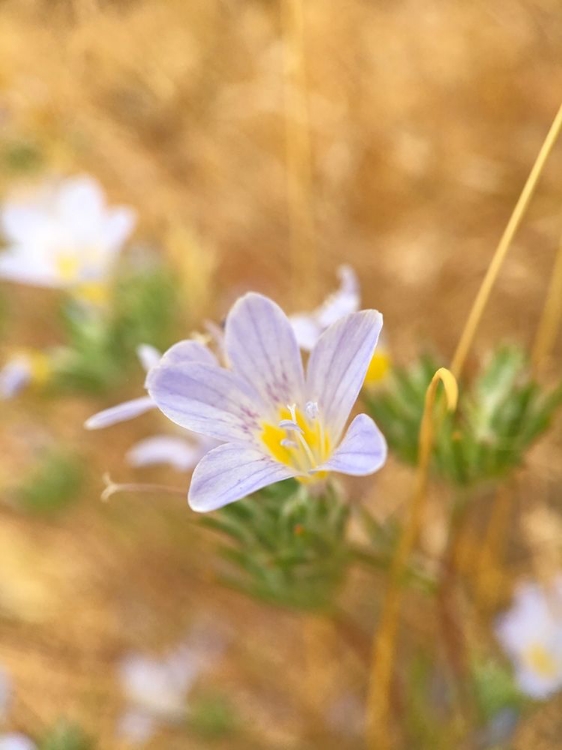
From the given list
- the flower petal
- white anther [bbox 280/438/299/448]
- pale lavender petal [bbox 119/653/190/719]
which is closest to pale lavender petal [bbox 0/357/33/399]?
the flower petal

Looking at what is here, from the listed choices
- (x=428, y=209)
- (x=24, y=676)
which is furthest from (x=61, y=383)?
(x=428, y=209)

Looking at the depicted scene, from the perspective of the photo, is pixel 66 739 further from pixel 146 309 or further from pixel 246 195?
pixel 246 195

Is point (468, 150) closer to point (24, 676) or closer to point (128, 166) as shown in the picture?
point (128, 166)

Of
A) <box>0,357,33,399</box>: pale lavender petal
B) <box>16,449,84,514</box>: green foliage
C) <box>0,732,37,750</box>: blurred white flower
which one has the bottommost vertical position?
<box>0,732,37,750</box>: blurred white flower

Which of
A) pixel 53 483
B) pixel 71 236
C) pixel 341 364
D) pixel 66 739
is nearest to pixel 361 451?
pixel 341 364

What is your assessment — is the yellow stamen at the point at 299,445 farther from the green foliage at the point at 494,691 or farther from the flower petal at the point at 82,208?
the flower petal at the point at 82,208

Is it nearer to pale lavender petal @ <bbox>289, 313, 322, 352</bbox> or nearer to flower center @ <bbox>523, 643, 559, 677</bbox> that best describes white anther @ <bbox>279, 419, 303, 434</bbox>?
pale lavender petal @ <bbox>289, 313, 322, 352</bbox>
